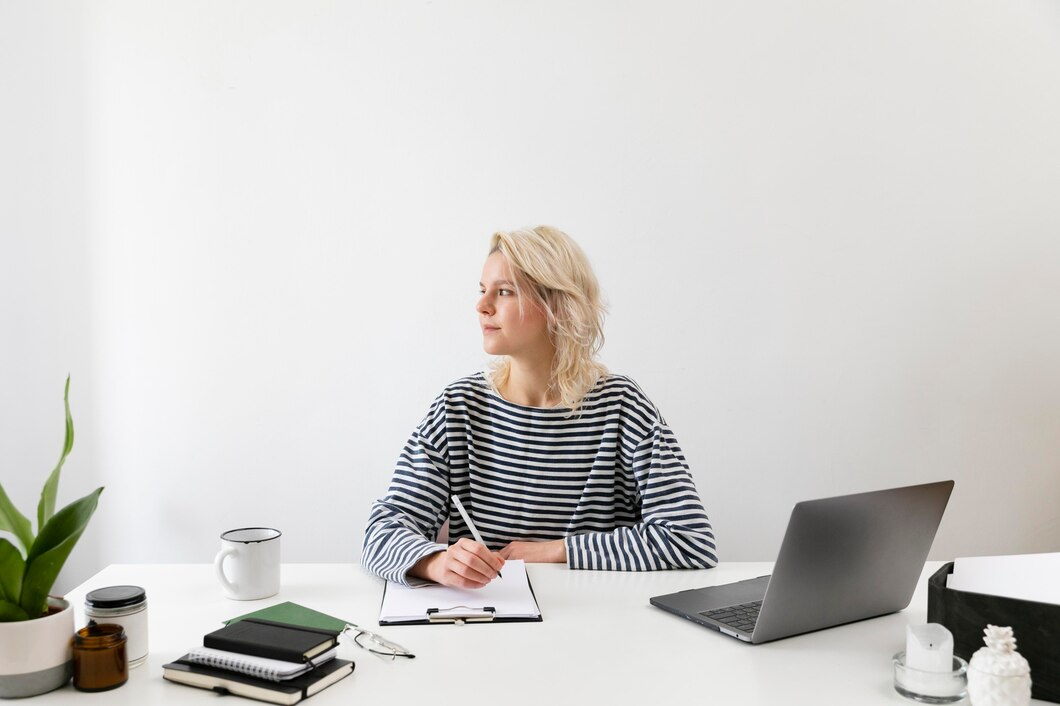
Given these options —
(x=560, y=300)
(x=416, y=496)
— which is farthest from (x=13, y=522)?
(x=560, y=300)

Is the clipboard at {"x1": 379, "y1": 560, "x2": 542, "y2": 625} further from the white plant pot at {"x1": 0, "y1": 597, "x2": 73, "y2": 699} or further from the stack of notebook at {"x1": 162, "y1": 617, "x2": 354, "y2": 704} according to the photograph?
the white plant pot at {"x1": 0, "y1": 597, "x2": 73, "y2": 699}

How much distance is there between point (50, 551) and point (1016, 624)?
104 centimetres

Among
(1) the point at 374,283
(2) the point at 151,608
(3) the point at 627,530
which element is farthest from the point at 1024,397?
(2) the point at 151,608

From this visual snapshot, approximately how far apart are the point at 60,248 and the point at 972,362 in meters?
2.49

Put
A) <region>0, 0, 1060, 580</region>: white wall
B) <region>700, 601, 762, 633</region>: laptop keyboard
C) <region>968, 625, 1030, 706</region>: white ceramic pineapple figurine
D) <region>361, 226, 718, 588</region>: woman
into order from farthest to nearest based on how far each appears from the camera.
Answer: <region>0, 0, 1060, 580</region>: white wall < <region>361, 226, 718, 588</region>: woman < <region>700, 601, 762, 633</region>: laptop keyboard < <region>968, 625, 1030, 706</region>: white ceramic pineapple figurine

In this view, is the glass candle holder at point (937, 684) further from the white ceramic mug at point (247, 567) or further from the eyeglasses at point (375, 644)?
the white ceramic mug at point (247, 567)

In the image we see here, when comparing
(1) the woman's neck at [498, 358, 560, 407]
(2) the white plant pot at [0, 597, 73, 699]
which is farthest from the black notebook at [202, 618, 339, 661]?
(1) the woman's neck at [498, 358, 560, 407]

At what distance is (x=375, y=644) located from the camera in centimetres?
111

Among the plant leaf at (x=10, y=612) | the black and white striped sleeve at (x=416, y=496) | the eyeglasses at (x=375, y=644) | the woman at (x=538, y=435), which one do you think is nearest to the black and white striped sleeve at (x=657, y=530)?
the woman at (x=538, y=435)

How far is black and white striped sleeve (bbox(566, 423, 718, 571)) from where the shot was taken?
1483 mm

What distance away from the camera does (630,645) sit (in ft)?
3.67

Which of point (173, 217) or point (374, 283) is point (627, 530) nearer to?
point (374, 283)

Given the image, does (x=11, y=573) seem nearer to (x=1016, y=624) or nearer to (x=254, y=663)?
(x=254, y=663)

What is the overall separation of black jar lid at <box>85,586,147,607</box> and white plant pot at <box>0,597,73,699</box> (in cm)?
5
